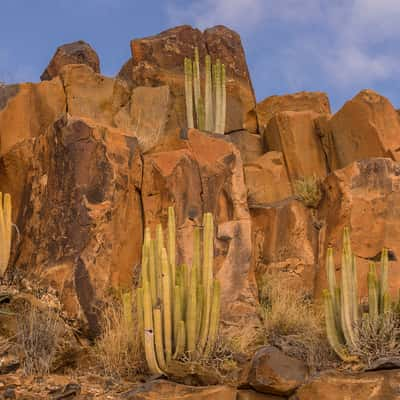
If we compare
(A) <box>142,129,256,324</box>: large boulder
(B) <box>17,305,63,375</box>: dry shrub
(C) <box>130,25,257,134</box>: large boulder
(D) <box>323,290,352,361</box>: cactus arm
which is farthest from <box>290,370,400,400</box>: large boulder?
(C) <box>130,25,257,134</box>: large boulder

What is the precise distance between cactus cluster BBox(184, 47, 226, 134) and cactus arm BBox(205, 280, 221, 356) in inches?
207

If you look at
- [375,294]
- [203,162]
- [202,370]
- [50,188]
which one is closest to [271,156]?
[203,162]

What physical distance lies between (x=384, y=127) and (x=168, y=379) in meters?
7.90

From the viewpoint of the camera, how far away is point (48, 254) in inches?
427

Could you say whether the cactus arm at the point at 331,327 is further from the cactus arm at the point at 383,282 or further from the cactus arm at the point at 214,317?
the cactus arm at the point at 214,317

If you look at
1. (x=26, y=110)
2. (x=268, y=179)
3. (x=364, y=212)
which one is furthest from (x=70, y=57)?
(x=364, y=212)

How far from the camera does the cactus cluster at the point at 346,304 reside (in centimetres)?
897

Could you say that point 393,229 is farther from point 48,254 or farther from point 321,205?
point 48,254

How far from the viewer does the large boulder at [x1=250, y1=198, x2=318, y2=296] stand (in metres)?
12.3

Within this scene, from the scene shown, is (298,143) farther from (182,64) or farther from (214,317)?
(214,317)

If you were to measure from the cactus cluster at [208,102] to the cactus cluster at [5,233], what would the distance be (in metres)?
4.29

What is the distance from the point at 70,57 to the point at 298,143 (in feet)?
23.4

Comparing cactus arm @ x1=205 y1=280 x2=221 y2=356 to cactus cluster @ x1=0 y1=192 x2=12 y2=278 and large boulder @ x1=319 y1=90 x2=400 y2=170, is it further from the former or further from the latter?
large boulder @ x1=319 y1=90 x2=400 y2=170

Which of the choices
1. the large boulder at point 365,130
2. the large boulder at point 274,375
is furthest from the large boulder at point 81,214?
the large boulder at point 365,130
